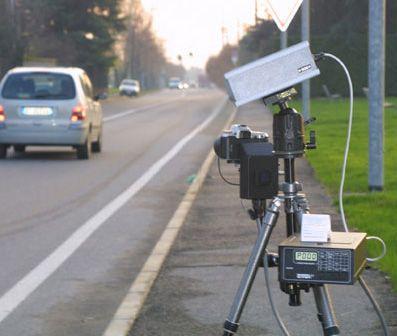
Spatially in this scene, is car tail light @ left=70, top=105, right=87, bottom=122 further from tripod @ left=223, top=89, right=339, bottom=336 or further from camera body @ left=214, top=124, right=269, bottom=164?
tripod @ left=223, top=89, right=339, bottom=336

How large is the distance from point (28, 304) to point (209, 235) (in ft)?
10.0

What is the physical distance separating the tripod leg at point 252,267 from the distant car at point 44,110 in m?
13.9

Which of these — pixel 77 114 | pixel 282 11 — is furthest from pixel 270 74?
pixel 77 114

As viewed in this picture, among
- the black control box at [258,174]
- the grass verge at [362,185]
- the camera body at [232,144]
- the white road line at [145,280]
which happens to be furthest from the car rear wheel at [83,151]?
the black control box at [258,174]

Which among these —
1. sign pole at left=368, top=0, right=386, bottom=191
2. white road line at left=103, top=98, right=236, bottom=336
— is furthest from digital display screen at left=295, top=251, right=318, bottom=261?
sign pole at left=368, top=0, right=386, bottom=191

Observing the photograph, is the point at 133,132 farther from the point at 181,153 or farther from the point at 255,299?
the point at 255,299

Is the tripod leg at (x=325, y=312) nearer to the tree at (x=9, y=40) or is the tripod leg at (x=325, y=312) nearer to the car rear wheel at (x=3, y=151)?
the car rear wheel at (x=3, y=151)

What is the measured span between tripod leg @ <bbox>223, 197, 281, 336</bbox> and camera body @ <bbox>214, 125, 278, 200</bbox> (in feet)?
0.40

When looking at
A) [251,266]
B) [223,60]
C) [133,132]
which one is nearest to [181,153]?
[133,132]

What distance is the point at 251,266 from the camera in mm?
4797

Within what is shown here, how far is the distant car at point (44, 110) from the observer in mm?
18484

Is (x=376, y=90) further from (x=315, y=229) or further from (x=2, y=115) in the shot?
(x=2, y=115)

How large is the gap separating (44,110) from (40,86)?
594mm

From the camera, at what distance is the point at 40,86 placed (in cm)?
1891
